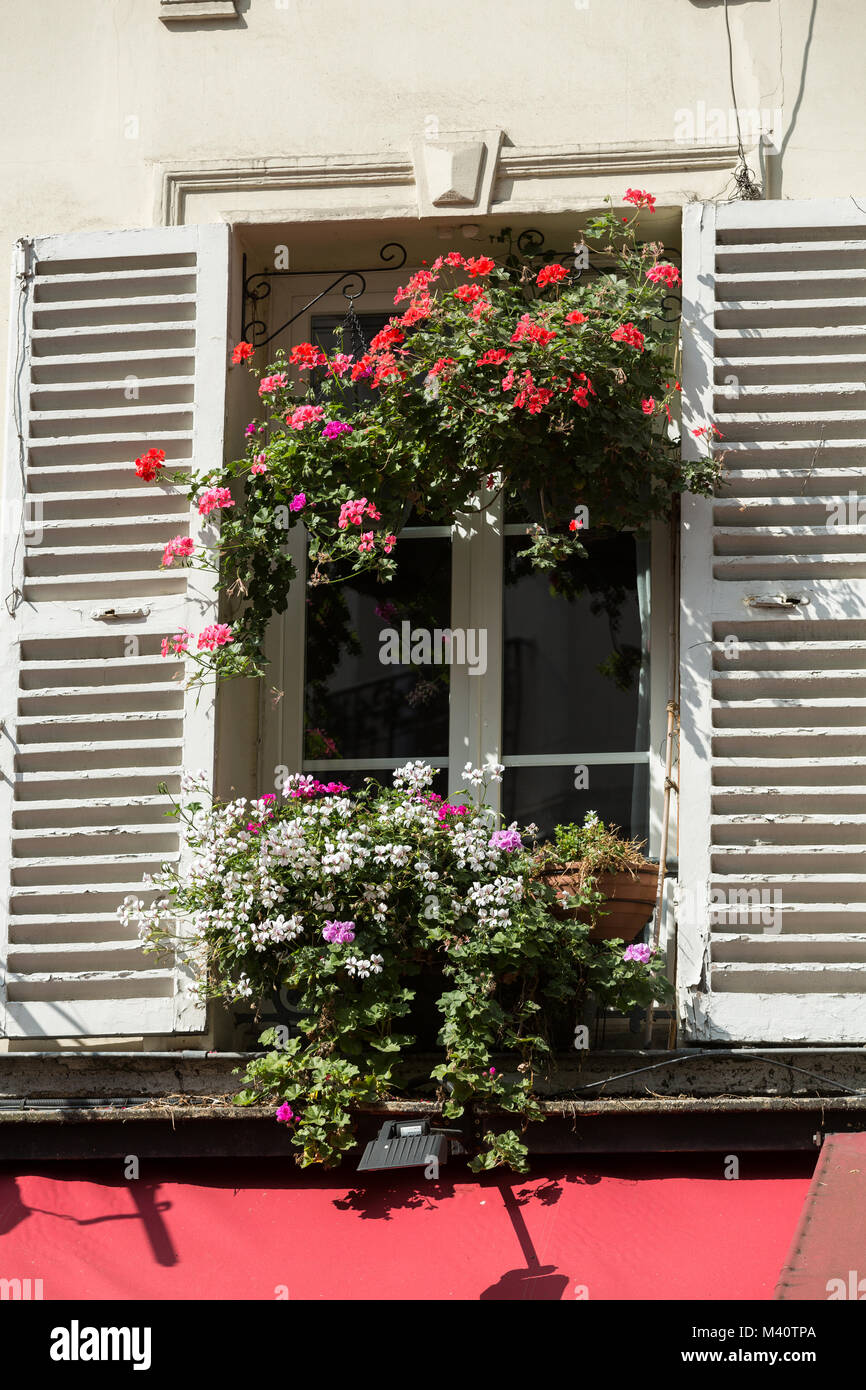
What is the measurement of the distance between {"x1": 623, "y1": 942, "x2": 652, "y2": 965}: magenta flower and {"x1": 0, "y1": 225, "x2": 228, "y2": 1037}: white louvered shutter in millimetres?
1271

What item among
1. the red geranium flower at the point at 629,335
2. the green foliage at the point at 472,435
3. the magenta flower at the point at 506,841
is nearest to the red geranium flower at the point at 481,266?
the green foliage at the point at 472,435

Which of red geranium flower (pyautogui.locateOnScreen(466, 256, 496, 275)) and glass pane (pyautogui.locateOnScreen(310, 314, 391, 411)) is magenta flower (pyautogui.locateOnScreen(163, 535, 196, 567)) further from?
red geranium flower (pyautogui.locateOnScreen(466, 256, 496, 275))

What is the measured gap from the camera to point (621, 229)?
5.27 metres

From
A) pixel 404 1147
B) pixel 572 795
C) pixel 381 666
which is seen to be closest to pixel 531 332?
pixel 381 666

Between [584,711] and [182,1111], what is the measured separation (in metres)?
1.79

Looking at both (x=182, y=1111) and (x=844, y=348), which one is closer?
(x=182, y=1111)

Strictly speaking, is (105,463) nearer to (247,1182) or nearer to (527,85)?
(527,85)

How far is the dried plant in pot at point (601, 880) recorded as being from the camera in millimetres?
4773

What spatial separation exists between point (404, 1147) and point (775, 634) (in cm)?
189

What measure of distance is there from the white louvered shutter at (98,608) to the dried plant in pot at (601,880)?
1.11 m

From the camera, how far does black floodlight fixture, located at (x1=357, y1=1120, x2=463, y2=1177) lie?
4.11 metres

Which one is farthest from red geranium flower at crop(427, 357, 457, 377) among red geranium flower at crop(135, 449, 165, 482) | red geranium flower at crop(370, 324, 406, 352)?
red geranium flower at crop(135, 449, 165, 482)
